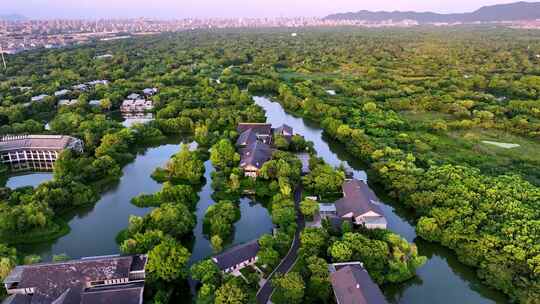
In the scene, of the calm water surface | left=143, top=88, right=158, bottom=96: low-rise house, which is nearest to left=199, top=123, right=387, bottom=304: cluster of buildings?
the calm water surface

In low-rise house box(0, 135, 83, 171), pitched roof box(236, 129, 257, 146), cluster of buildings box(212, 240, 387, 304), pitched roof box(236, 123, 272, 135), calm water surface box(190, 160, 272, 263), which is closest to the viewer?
cluster of buildings box(212, 240, 387, 304)

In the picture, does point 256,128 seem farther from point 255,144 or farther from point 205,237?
point 205,237

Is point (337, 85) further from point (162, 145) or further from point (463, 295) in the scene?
point (463, 295)

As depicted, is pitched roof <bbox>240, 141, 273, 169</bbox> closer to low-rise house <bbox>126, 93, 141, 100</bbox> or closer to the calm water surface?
the calm water surface

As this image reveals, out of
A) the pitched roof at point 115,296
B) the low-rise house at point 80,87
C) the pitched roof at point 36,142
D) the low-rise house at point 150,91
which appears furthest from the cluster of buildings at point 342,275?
the low-rise house at point 80,87

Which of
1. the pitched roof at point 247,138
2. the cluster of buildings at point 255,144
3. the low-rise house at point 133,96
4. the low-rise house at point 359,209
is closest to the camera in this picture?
the low-rise house at point 359,209

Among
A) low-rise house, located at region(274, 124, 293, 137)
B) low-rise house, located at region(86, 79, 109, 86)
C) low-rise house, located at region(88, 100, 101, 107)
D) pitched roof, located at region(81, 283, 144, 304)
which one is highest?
low-rise house, located at region(86, 79, 109, 86)

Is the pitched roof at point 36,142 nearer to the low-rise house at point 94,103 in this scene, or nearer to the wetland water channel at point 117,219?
the wetland water channel at point 117,219

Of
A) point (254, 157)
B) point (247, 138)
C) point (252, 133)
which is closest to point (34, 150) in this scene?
point (247, 138)
